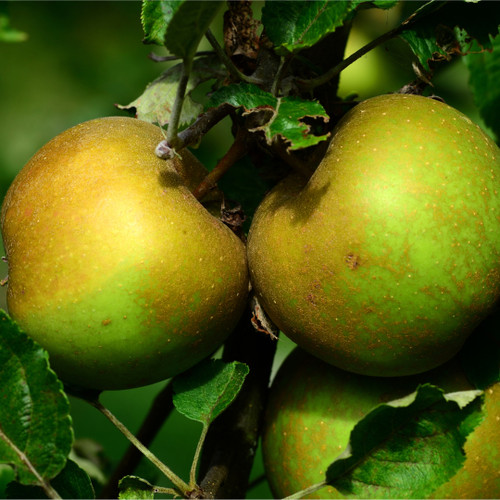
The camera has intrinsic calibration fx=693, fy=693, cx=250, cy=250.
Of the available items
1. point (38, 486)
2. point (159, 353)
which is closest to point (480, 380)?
point (159, 353)

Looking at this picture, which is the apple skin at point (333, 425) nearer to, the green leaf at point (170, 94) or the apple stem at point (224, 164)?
the apple stem at point (224, 164)

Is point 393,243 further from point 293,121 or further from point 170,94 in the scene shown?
point 170,94

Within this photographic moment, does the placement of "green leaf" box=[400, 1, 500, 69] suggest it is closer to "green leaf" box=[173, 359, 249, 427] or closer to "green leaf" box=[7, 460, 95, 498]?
"green leaf" box=[173, 359, 249, 427]

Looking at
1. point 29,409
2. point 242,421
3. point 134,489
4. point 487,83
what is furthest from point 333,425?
point 487,83

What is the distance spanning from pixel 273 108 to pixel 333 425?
0.40m

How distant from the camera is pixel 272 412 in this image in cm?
97

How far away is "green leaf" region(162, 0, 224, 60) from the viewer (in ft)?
1.92

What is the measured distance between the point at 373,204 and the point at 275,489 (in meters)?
0.45

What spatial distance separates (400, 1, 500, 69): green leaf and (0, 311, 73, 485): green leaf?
0.54 m

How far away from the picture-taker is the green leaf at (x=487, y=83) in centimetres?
108

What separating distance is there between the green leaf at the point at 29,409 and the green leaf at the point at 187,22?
30cm

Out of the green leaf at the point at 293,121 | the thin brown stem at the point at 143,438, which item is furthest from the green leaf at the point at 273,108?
the thin brown stem at the point at 143,438

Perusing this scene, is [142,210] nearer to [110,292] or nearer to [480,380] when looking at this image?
[110,292]

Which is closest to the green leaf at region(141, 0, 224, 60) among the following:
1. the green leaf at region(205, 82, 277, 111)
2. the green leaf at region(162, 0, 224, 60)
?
the green leaf at region(162, 0, 224, 60)
